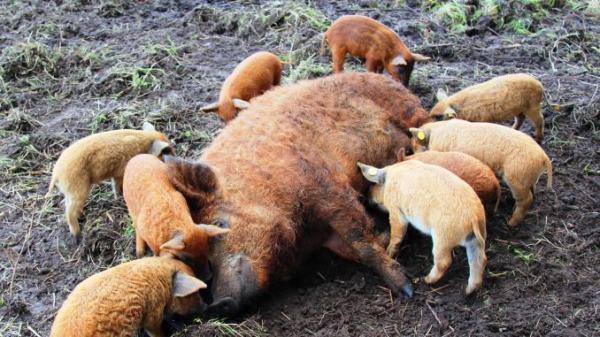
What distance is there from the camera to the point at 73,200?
4527 millimetres

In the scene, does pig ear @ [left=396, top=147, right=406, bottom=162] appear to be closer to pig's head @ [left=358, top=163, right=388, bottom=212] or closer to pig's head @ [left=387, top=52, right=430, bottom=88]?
pig's head @ [left=358, top=163, right=388, bottom=212]

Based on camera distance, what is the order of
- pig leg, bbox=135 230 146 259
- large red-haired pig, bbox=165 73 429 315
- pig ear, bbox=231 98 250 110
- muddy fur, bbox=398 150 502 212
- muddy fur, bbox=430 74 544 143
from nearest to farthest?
large red-haired pig, bbox=165 73 429 315
muddy fur, bbox=398 150 502 212
pig leg, bbox=135 230 146 259
muddy fur, bbox=430 74 544 143
pig ear, bbox=231 98 250 110

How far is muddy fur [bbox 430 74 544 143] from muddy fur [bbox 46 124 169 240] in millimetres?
2218

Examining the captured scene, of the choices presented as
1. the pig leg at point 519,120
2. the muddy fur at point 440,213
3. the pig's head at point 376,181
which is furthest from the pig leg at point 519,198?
the pig leg at point 519,120

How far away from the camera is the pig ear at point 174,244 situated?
3545 mm

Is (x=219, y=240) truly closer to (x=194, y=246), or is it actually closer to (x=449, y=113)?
(x=194, y=246)

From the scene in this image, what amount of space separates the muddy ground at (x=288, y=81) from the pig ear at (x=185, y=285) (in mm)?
209

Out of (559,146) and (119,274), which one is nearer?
(119,274)

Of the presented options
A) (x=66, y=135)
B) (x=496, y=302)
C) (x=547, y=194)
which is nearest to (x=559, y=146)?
(x=547, y=194)

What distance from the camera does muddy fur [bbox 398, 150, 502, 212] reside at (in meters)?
4.09

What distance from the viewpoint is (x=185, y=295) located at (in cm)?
348

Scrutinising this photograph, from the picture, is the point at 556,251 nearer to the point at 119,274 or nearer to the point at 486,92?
the point at 486,92

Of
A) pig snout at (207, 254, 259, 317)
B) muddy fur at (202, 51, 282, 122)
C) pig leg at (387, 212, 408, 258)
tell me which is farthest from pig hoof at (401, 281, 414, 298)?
muddy fur at (202, 51, 282, 122)

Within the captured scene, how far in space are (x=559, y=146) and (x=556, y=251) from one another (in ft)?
4.35
